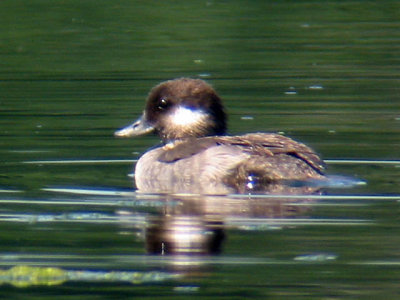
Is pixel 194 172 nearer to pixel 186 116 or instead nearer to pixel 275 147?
pixel 275 147

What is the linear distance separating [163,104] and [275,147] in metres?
1.63

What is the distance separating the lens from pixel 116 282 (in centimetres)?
727

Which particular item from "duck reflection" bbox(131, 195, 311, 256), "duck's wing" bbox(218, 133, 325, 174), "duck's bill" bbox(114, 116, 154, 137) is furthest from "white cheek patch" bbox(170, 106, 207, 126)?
"duck reflection" bbox(131, 195, 311, 256)

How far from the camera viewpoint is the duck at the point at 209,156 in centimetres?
1014

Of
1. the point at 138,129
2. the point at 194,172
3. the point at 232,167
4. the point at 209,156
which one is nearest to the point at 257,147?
the point at 232,167

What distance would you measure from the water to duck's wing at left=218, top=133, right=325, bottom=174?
1.29 feet

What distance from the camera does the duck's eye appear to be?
11.6 meters

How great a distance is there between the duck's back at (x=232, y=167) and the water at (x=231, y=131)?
0.28 metres

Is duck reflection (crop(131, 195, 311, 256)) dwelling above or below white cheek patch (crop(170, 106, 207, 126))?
below

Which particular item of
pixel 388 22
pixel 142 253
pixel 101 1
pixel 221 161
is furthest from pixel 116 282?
pixel 101 1

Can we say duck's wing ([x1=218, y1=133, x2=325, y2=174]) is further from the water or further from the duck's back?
the water

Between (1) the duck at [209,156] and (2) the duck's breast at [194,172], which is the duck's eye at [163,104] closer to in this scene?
(1) the duck at [209,156]

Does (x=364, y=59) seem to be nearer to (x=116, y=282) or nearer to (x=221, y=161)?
(x=221, y=161)

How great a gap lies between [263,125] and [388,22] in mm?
10844
